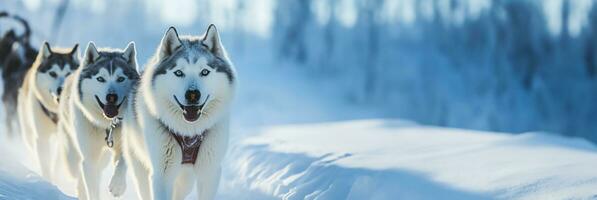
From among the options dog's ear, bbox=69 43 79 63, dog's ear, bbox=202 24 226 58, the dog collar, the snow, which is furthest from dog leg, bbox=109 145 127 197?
dog's ear, bbox=69 43 79 63

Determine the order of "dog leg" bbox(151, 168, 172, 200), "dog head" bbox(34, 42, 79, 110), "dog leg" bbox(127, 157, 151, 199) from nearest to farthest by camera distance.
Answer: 1. "dog leg" bbox(151, 168, 172, 200)
2. "dog leg" bbox(127, 157, 151, 199)
3. "dog head" bbox(34, 42, 79, 110)

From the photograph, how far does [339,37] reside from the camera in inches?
1965

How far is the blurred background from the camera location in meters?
41.3

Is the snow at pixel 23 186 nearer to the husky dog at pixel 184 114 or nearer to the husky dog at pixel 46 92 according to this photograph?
the husky dog at pixel 46 92

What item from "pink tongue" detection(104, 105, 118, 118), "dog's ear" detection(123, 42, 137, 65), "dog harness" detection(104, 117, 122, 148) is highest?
"dog's ear" detection(123, 42, 137, 65)

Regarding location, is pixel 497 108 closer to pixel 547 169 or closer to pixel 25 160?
pixel 25 160

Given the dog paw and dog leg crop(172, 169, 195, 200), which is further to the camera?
the dog paw

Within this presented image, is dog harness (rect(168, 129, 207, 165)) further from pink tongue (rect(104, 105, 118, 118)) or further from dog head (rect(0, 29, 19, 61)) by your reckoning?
dog head (rect(0, 29, 19, 61))

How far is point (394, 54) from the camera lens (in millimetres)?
49156

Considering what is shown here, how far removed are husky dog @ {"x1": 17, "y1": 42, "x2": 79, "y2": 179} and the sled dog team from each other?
0.88 metres

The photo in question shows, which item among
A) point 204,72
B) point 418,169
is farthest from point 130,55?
point 418,169

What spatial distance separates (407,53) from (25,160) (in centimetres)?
4178

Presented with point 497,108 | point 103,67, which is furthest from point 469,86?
point 103,67

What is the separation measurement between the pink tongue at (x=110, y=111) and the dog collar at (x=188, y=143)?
943mm
